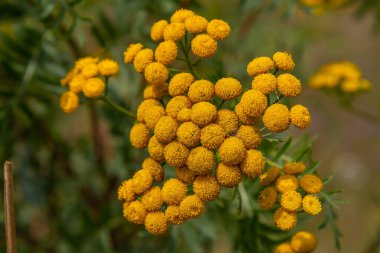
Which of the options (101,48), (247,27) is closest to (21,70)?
(101,48)

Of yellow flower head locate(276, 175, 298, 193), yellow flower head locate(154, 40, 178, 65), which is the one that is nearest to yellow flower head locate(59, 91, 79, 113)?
yellow flower head locate(154, 40, 178, 65)

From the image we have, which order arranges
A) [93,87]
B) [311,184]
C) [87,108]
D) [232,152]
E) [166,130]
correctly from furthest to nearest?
[87,108] < [93,87] < [311,184] < [166,130] < [232,152]

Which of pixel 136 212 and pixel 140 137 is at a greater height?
pixel 140 137

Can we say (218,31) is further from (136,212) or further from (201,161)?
(136,212)

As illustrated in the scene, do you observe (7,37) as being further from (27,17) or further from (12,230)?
A: (12,230)

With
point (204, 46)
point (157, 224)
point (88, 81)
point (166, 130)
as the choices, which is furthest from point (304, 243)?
point (88, 81)

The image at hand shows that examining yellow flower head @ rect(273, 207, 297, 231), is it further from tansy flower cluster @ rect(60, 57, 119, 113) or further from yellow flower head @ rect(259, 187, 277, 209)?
tansy flower cluster @ rect(60, 57, 119, 113)

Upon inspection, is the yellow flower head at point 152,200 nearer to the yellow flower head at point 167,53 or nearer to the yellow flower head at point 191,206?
the yellow flower head at point 191,206
